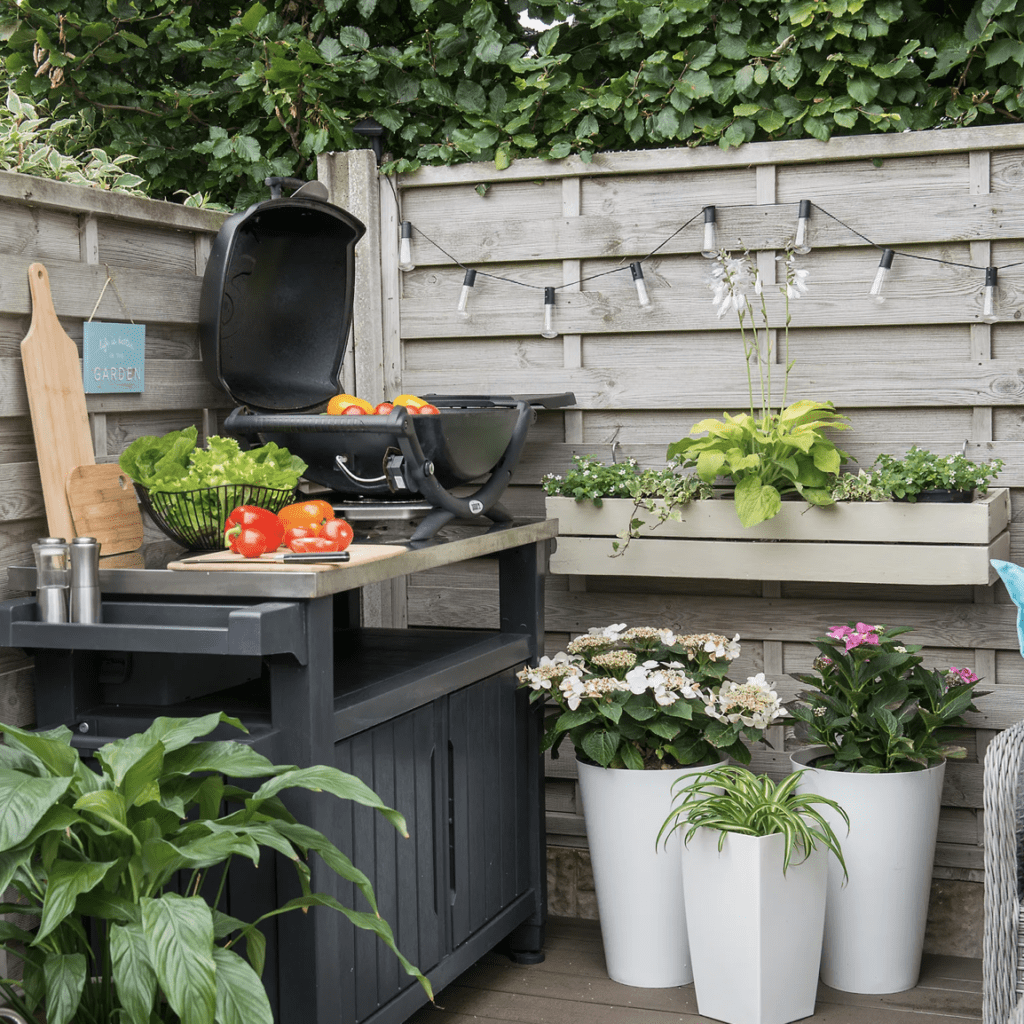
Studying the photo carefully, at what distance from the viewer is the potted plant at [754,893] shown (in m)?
2.53

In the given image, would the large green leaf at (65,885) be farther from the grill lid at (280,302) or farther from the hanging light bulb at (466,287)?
the hanging light bulb at (466,287)

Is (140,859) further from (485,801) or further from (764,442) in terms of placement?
(764,442)

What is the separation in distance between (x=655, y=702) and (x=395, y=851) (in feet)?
2.25

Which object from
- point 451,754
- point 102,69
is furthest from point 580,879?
point 102,69

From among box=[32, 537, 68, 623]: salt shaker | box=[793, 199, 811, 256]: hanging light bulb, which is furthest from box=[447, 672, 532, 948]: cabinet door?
box=[793, 199, 811, 256]: hanging light bulb

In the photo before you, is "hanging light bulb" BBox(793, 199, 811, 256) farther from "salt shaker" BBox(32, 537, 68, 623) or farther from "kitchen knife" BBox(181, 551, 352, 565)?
"salt shaker" BBox(32, 537, 68, 623)

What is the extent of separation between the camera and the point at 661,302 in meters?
3.18

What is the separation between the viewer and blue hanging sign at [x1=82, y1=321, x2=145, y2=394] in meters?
2.42

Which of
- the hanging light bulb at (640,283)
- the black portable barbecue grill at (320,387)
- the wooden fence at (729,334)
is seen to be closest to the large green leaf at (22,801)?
the black portable barbecue grill at (320,387)

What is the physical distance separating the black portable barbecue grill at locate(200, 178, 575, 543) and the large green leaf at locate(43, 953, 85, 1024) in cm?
97

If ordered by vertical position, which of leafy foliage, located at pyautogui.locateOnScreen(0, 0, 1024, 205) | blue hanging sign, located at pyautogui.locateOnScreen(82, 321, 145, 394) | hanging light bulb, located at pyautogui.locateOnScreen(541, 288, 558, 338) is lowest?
blue hanging sign, located at pyautogui.locateOnScreen(82, 321, 145, 394)

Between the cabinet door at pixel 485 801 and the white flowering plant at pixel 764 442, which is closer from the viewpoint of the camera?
the cabinet door at pixel 485 801

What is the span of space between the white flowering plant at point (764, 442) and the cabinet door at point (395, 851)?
85 cm

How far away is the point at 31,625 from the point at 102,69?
1915 millimetres
